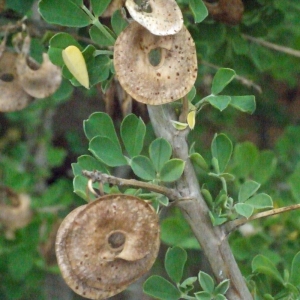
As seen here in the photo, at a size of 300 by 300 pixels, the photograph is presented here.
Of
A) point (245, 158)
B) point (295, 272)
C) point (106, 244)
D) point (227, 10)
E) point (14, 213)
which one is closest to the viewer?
point (106, 244)

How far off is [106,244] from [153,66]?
19 cm

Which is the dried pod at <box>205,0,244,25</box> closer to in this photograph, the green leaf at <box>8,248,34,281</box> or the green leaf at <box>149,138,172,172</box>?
the green leaf at <box>149,138,172,172</box>

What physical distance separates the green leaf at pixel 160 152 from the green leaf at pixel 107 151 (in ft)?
0.13

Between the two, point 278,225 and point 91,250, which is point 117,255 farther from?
point 278,225

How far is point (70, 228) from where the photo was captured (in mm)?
615

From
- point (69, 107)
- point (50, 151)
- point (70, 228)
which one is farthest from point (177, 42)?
point (69, 107)

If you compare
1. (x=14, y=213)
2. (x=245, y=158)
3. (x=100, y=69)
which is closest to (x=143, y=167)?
(x=100, y=69)

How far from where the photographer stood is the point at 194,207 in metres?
0.73

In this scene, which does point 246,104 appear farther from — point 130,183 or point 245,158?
point 245,158

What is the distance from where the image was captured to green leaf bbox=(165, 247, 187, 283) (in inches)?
30.3

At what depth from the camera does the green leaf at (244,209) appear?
0.70m

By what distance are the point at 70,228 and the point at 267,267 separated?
0.32 m

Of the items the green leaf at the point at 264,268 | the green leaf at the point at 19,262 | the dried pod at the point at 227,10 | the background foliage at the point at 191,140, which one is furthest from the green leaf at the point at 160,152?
the green leaf at the point at 19,262

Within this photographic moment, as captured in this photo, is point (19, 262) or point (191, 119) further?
point (19, 262)
